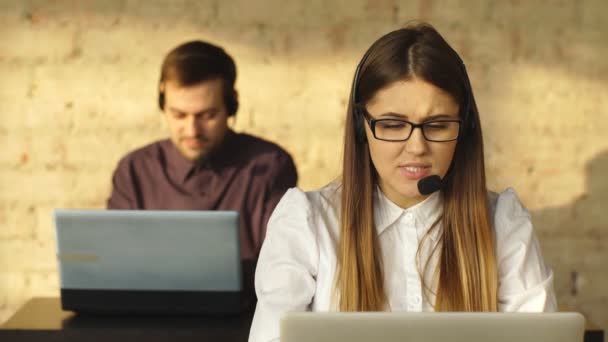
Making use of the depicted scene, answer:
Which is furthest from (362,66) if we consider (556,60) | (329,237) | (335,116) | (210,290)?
(556,60)

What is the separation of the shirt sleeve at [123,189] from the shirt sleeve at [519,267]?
4.87ft

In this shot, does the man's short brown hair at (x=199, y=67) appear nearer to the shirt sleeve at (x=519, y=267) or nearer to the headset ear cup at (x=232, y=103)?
the headset ear cup at (x=232, y=103)

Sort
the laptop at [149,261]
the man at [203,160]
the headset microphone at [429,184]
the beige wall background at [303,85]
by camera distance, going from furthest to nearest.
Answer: the beige wall background at [303,85], the man at [203,160], the laptop at [149,261], the headset microphone at [429,184]

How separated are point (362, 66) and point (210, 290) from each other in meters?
0.63

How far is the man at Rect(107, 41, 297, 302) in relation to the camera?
2375mm

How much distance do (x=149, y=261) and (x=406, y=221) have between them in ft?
1.89

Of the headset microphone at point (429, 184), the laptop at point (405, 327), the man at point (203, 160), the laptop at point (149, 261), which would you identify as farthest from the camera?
the man at point (203, 160)

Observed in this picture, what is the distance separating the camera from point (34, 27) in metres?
2.61

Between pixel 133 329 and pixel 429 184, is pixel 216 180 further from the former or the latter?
pixel 429 184

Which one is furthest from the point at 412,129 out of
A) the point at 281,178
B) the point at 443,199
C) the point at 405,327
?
the point at 281,178

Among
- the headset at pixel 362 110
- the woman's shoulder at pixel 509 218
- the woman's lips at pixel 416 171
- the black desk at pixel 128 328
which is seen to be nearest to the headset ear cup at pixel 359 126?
the headset at pixel 362 110

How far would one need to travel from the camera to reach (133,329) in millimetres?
1594

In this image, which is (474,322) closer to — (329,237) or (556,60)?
(329,237)

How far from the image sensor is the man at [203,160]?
2375 mm
